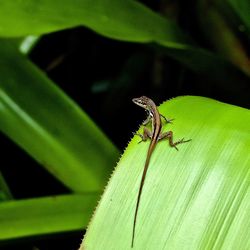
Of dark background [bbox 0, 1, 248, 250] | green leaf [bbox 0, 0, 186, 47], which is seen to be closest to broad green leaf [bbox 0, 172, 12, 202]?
dark background [bbox 0, 1, 248, 250]

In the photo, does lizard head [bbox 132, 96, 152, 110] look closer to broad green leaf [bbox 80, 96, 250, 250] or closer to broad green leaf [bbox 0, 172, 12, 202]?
broad green leaf [bbox 0, 172, 12, 202]

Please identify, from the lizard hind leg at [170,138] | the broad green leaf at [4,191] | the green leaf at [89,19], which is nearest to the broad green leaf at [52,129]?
the broad green leaf at [4,191]

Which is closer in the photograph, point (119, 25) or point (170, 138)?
point (170, 138)

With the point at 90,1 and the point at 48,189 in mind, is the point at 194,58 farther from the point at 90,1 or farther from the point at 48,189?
the point at 48,189

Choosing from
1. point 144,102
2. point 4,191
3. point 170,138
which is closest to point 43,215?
point 4,191

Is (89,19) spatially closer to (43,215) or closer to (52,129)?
(52,129)

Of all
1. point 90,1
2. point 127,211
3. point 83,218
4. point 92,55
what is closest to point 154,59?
point 92,55
